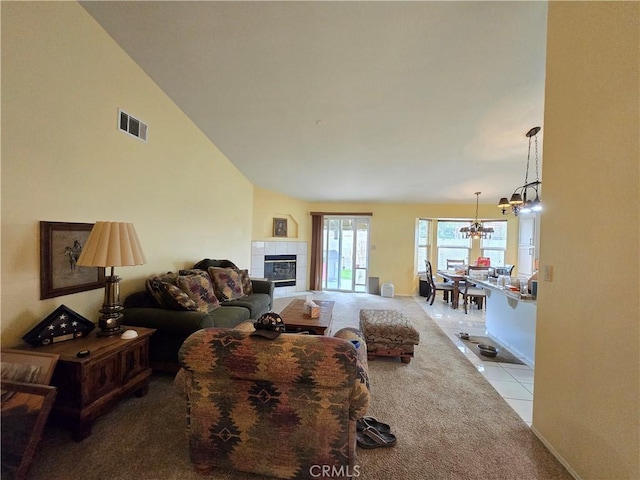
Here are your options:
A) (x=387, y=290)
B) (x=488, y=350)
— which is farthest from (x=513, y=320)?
(x=387, y=290)

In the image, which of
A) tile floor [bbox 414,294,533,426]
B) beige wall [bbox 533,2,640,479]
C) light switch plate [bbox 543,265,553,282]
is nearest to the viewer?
beige wall [bbox 533,2,640,479]

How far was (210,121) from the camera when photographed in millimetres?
3520

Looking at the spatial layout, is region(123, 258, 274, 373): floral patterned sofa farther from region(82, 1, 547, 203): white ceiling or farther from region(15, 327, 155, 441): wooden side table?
region(82, 1, 547, 203): white ceiling

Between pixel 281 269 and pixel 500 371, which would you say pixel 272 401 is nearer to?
pixel 500 371

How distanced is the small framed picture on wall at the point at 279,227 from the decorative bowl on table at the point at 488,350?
4606mm

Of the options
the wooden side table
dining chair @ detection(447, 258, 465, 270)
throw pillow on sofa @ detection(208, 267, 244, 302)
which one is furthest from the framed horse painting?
dining chair @ detection(447, 258, 465, 270)

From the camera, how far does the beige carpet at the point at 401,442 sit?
4.79 ft

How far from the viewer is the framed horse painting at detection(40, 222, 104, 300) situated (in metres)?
1.88

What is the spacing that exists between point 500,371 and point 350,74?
3417mm

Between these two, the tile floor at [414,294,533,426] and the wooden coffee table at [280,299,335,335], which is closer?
the tile floor at [414,294,533,426]

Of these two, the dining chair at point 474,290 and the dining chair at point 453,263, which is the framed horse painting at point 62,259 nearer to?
the dining chair at point 474,290

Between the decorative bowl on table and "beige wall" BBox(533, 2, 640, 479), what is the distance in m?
1.42

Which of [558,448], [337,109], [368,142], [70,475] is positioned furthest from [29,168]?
[558,448]

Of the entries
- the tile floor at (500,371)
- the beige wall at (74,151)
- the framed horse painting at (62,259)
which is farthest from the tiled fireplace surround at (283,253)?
the framed horse painting at (62,259)
